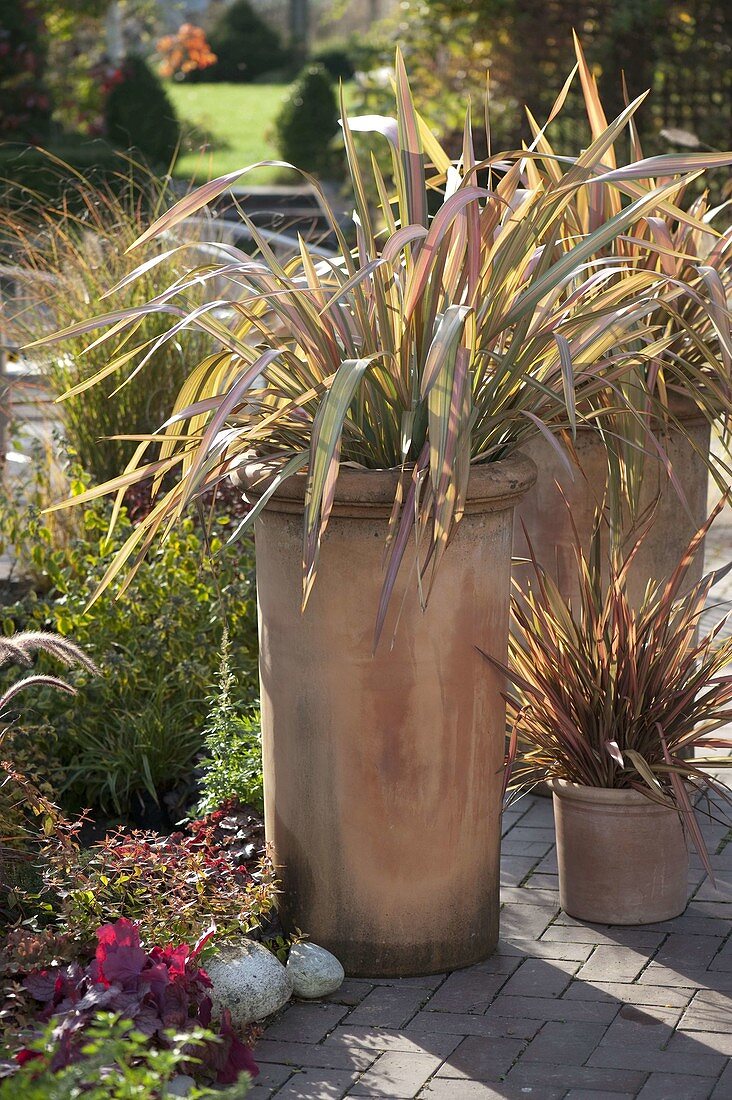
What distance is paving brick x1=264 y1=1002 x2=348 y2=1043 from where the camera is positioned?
2869 mm

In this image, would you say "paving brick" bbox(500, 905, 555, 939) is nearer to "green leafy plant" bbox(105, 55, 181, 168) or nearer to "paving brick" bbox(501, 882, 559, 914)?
"paving brick" bbox(501, 882, 559, 914)

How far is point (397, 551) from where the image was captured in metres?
2.69

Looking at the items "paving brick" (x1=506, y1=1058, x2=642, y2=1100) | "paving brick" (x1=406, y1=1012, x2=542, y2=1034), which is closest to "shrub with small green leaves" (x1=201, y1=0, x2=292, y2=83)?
"paving brick" (x1=406, y1=1012, x2=542, y2=1034)

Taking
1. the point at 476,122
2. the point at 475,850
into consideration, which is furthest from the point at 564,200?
the point at 476,122

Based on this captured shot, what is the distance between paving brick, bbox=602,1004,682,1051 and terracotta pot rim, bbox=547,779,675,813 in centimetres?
48

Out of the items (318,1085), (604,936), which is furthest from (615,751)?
(318,1085)

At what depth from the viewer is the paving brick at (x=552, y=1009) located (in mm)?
2908

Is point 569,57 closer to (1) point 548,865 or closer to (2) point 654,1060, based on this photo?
(1) point 548,865

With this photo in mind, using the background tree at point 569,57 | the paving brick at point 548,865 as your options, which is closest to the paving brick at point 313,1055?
the paving brick at point 548,865

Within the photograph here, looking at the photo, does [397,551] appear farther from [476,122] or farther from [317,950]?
[476,122]

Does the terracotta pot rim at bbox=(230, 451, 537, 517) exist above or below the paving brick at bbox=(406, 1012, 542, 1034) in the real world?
above

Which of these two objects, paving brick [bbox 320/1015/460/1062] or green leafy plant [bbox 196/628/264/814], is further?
green leafy plant [bbox 196/628/264/814]

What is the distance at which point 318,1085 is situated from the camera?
8.79 feet

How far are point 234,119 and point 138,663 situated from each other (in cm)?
2404
